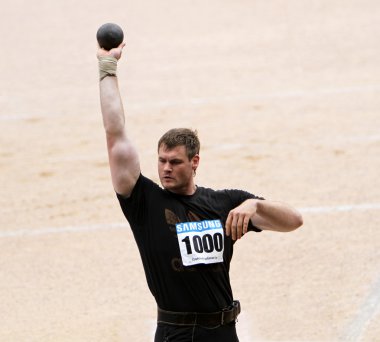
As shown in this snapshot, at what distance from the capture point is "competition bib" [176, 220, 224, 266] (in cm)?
629

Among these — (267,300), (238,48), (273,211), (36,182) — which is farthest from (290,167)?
(273,211)

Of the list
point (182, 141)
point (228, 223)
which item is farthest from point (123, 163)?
point (228, 223)

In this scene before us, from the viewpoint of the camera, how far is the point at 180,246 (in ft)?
20.6

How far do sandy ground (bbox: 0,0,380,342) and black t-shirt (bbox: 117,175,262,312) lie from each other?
3162 mm

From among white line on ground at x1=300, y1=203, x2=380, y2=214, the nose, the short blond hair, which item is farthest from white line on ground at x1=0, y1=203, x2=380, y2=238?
the nose

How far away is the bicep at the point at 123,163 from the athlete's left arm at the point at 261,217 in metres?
0.64

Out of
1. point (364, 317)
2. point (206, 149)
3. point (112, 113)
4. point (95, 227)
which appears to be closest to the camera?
point (112, 113)

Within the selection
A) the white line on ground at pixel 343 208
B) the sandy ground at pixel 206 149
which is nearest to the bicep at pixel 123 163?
the sandy ground at pixel 206 149

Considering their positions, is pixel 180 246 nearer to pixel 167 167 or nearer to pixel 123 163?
pixel 167 167

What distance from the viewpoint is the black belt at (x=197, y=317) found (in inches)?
249

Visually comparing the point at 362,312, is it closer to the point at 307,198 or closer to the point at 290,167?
the point at 307,198

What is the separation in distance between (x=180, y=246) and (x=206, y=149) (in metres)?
9.09

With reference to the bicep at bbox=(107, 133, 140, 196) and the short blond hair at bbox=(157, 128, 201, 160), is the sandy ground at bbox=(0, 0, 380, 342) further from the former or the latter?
the bicep at bbox=(107, 133, 140, 196)

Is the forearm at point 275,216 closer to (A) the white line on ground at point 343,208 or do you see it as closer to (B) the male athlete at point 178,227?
(B) the male athlete at point 178,227
